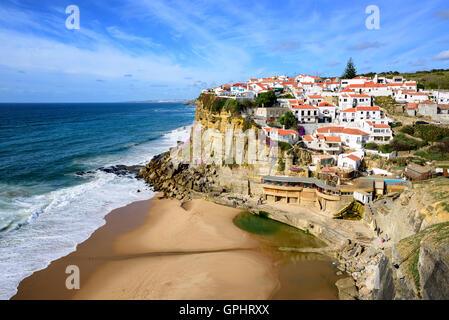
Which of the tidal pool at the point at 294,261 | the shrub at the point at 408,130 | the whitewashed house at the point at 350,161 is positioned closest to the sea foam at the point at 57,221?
the tidal pool at the point at 294,261

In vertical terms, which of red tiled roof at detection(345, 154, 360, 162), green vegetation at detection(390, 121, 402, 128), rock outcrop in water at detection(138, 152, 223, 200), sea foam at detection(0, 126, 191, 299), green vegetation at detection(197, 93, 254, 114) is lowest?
sea foam at detection(0, 126, 191, 299)

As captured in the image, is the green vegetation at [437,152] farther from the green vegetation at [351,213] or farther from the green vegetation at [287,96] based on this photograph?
the green vegetation at [287,96]

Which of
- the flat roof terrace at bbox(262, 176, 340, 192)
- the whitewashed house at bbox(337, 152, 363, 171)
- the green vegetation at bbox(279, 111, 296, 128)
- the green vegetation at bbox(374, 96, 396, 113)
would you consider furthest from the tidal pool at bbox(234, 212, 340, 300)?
the green vegetation at bbox(374, 96, 396, 113)

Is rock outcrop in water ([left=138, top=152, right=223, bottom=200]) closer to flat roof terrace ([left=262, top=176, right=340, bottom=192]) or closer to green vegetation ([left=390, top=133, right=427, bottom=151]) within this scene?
flat roof terrace ([left=262, top=176, right=340, bottom=192])

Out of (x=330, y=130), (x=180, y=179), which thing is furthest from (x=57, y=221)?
(x=330, y=130)

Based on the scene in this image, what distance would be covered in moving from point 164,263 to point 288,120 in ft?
86.2

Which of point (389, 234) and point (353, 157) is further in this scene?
point (353, 157)

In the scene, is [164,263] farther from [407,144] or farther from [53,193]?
[407,144]

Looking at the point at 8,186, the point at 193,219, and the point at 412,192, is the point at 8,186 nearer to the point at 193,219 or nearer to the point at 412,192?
the point at 193,219

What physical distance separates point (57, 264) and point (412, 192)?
26573mm

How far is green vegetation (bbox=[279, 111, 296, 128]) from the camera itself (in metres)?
37.1

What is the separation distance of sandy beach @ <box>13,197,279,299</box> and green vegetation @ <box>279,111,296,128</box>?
17413 mm

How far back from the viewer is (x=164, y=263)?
18.7 meters
